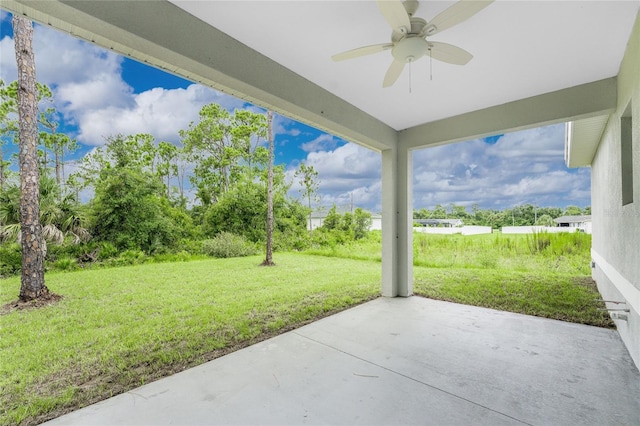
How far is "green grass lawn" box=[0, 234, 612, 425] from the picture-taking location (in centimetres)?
216

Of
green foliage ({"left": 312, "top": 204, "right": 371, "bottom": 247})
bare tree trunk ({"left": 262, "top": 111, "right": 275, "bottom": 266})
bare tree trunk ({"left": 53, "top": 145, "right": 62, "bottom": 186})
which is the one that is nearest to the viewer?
bare tree trunk ({"left": 53, "top": 145, "right": 62, "bottom": 186})

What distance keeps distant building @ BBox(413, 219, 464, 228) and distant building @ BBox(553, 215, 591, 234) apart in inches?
67.2

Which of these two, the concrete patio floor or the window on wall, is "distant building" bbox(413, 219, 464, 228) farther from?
the window on wall

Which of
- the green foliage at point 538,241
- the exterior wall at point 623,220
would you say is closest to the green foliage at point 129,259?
the exterior wall at point 623,220

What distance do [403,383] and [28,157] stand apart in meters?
3.92

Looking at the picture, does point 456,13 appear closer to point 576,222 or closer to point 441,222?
point 441,222

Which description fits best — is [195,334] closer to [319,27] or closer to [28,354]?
[28,354]

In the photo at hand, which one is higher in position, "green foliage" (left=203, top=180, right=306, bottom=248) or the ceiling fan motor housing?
the ceiling fan motor housing

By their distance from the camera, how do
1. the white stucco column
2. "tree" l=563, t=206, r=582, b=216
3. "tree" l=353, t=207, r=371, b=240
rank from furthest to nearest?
"tree" l=353, t=207, r=371, b=240 → "tree" l=563, t=206, r=582, b=216 → the white stucco column

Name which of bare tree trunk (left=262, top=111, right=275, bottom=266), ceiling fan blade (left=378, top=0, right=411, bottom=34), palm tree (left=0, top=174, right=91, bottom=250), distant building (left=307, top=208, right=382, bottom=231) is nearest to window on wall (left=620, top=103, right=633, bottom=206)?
ceiling fan blade (left=378, top=0, right=411, bottom=34)

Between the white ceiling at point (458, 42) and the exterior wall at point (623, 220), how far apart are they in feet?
0.99

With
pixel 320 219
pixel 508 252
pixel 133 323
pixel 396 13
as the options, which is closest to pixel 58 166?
pixel 133 323

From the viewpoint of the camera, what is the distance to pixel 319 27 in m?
2.17

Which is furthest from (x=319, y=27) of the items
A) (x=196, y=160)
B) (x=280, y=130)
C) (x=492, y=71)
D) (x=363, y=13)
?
(x=280, y=130)
